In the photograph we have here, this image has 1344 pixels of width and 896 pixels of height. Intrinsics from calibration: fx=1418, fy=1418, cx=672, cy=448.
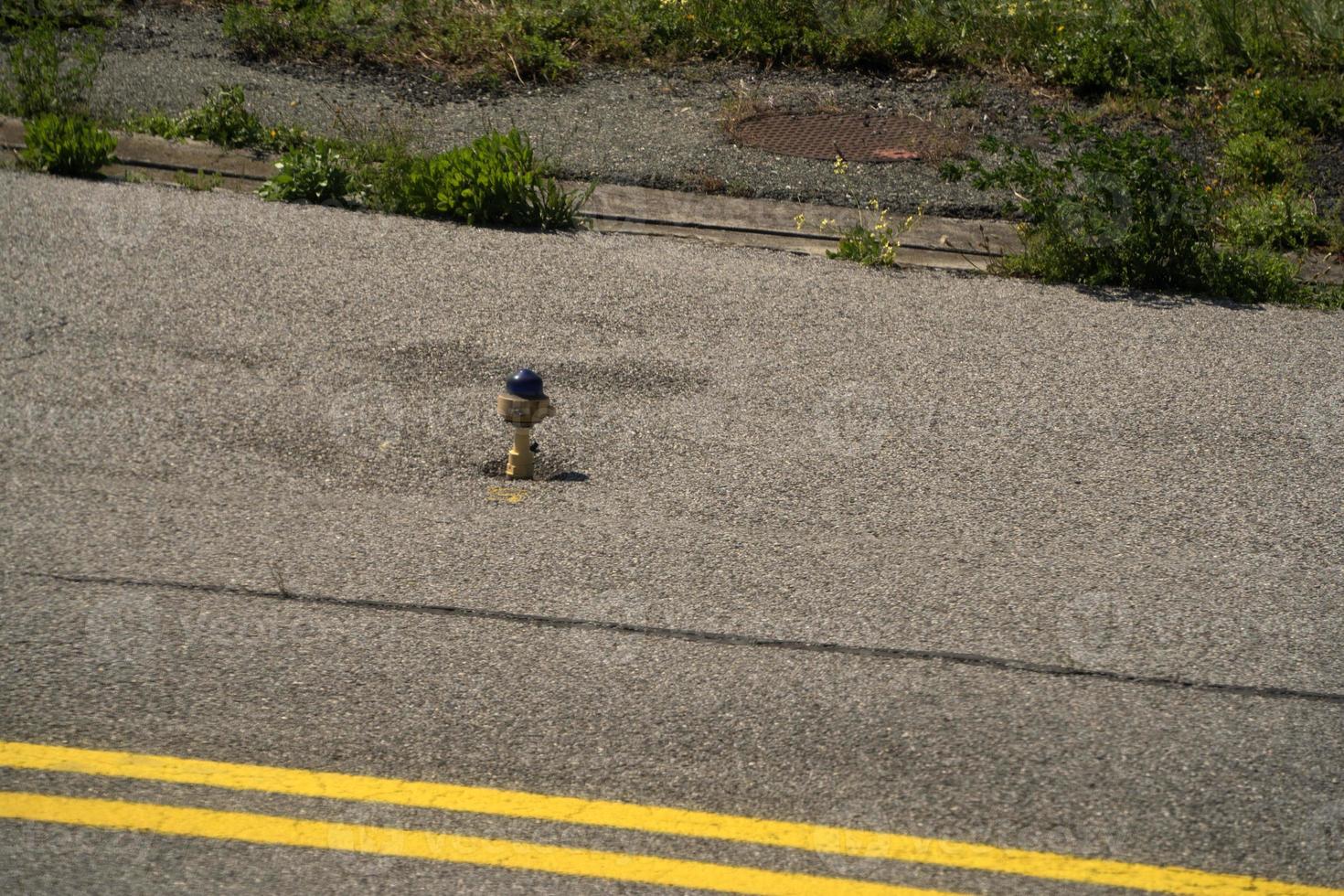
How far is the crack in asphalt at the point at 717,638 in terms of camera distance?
452cm

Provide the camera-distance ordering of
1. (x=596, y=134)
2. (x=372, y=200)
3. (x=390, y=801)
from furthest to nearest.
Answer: (x=596, y=134)
(x=372, y=200)
(x=390, y=801)

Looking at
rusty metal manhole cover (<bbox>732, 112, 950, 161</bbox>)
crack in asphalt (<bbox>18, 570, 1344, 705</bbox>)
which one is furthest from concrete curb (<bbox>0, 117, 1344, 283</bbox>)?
crack in asphalt (<bbox>18, 570, 1344, 705</bbox>)

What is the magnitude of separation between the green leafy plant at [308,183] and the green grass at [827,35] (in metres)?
2.58

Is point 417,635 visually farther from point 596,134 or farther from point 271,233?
point 596,134

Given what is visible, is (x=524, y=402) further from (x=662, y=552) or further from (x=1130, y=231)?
(x=1130, y=231)

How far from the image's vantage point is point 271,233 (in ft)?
27.8

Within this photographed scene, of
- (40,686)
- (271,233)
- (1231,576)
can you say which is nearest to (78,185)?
(271,233)

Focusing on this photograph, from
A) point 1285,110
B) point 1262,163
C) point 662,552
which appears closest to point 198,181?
point 662,552

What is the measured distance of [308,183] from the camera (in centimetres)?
909

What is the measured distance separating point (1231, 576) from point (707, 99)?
23.1 ft

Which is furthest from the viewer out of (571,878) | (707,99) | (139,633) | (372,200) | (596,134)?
(707,99)

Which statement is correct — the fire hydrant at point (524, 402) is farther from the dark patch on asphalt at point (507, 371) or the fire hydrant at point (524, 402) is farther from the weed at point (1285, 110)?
the weed at point (1285, 110)

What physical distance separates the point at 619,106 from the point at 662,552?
21.4 ft

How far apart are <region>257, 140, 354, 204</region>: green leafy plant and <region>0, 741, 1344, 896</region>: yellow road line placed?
572 centimetres
